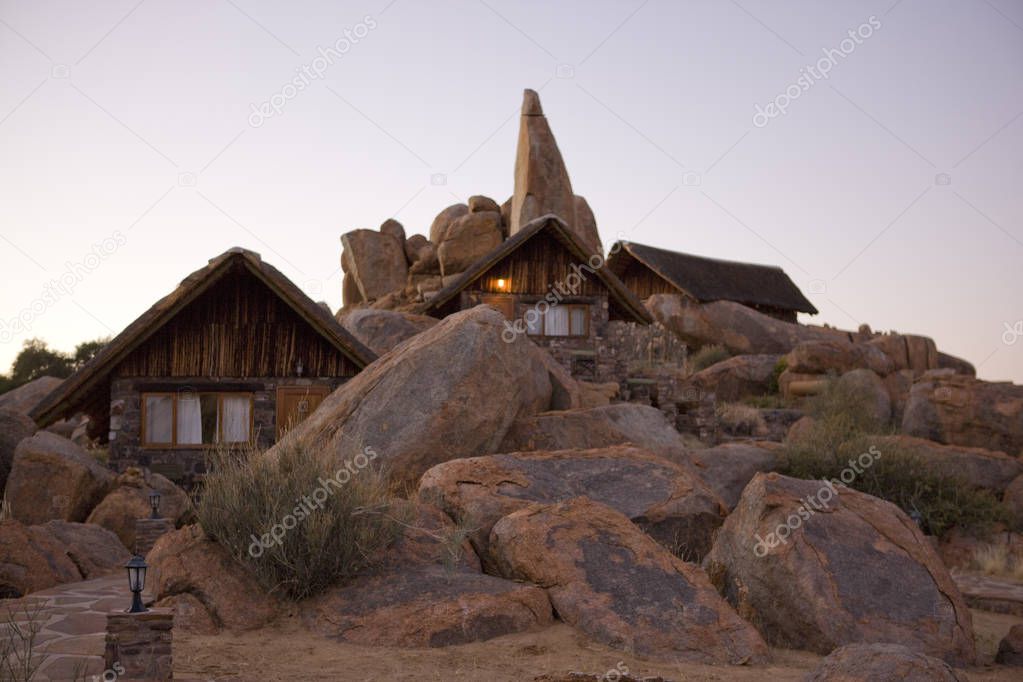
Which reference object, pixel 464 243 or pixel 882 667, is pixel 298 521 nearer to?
pixel 882 667

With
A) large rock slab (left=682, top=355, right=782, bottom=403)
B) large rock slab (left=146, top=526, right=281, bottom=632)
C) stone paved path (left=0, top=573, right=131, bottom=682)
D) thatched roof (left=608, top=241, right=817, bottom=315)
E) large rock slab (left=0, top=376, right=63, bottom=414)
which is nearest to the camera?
stone paved path (left=0, top=573, right=131, bottom=682)

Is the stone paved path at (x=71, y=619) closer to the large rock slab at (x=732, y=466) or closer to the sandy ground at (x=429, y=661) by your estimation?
the sandy ground at (x=429, y=661)

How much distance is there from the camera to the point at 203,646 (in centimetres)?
661

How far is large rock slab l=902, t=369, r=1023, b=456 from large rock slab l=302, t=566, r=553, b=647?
16.6 meters

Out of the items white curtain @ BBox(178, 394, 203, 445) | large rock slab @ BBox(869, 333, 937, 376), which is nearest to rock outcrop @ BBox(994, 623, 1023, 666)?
white curtain @ BBox(178, 394, 203, 445)

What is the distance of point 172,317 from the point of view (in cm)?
1593

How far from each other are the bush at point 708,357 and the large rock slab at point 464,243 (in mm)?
9120

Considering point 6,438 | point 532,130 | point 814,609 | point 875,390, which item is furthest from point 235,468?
point 532,130

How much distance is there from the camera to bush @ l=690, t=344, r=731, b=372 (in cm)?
3316

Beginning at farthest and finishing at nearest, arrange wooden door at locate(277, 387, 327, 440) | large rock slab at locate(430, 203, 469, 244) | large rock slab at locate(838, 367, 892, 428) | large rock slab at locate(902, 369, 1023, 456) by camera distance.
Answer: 1. large rock slab at locate(430, 203, 469, 244)
2. large rock slab at locate(838, 367, 892, 428)
3. large rock slab at locate(902, 369, 1023, 456)
4. wooden door at locate(277, 387, 327, 440)

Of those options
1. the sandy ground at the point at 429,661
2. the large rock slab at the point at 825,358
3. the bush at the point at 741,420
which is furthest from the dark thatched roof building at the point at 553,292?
the sandy ground at the point at 429,661

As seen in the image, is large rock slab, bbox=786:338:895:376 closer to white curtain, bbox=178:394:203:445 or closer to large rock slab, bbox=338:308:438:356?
large rock slab, bbox=338:308:438:356

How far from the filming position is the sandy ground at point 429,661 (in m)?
5.98

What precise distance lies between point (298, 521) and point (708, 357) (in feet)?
90.3
